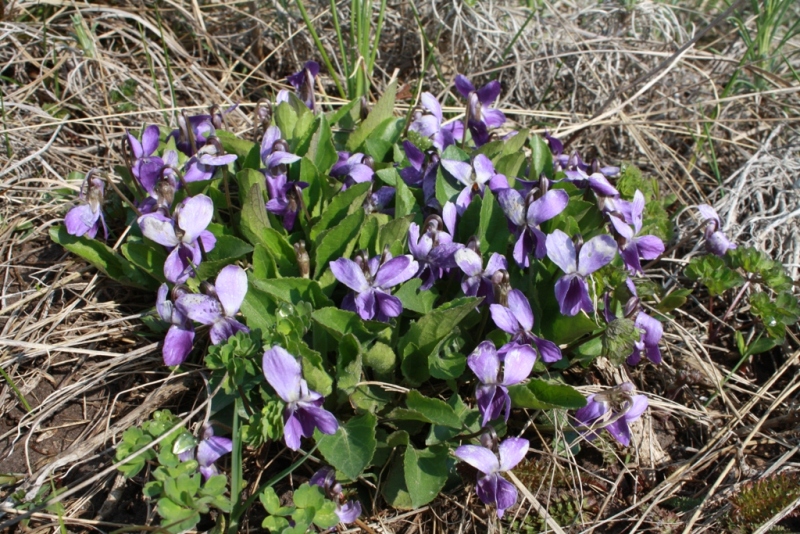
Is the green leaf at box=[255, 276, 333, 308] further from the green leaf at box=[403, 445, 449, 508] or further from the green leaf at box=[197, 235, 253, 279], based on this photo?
the green leaf at box=[403, 445, 449, 508]

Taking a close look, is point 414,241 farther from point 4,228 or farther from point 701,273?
point 4,228

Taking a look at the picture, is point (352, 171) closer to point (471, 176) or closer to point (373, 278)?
point (471, 176)

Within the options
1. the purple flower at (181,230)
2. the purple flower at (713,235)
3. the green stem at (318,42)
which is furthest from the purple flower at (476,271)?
the green stem at (318,42)

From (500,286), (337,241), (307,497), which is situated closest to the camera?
(307,497)

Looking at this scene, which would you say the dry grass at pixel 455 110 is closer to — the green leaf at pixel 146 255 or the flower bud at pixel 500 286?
the green leaf at pixel 146 255

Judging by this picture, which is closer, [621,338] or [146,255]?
[621,338]

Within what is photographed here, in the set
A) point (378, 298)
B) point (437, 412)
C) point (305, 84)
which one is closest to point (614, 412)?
point (437, 412)
